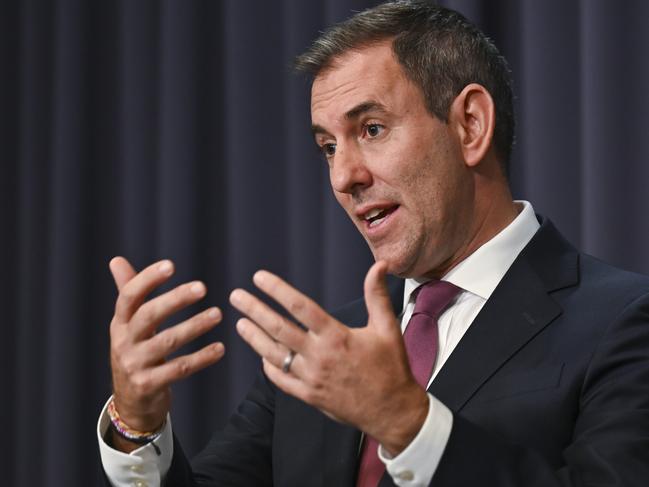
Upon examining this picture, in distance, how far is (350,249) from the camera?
2.20 meters

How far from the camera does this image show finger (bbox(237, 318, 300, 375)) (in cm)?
111

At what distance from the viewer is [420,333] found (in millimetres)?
1508

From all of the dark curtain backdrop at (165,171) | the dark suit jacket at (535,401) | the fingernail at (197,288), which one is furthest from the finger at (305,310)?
the dark curtain backdrop at (165,171)

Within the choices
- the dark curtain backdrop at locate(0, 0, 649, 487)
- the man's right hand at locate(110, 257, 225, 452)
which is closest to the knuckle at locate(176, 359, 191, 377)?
the man's right hand at locate(110, 257, 225, 452)

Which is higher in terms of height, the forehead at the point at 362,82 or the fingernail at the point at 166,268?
the forehead at the point at 362,82

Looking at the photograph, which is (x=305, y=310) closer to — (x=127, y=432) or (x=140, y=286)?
(x=140, y=286)

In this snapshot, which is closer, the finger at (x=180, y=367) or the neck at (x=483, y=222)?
the finger at (x=180, y=367)

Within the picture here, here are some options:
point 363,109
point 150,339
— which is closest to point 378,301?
point 150,339

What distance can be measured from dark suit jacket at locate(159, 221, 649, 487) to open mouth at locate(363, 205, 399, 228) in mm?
209

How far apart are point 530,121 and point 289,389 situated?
3.50 ft

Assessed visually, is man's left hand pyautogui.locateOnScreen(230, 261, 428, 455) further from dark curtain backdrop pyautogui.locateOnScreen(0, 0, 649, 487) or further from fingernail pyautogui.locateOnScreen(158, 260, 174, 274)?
dark curtain backdrop pyautogui.locateOnScreen(0, 0, 649, 487)

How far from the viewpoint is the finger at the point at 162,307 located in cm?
116

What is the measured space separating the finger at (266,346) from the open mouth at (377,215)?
47 centimetres

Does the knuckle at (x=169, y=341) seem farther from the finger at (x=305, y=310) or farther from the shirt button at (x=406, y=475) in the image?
the shirt button at (x=406, y=475)
